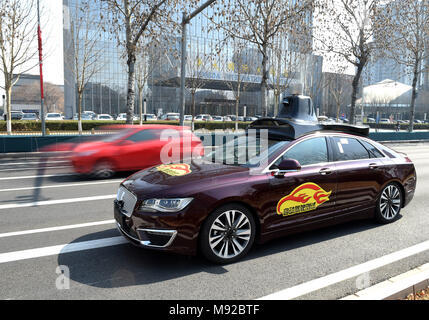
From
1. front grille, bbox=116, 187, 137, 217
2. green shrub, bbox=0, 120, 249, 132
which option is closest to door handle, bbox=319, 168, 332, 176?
front grille, bbox=116, 187, 137, 217

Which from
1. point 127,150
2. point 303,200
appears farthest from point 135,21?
point 303,200

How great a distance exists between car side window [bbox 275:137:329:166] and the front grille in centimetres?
186

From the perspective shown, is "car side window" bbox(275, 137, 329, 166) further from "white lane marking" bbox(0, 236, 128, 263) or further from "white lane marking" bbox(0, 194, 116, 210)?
"white lane marking" bbox(0, 194, 116, 210)

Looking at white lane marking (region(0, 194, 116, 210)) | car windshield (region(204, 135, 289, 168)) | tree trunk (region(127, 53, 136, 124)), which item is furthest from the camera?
tree trunk (region(127, 53, 136, 124))

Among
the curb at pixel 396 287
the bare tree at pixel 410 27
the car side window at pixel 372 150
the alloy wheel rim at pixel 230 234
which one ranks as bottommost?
the curb at pixel 396 287

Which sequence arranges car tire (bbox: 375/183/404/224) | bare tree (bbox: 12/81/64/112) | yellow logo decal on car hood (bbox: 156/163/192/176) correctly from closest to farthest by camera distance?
yellow logo decal on car hood (bbox: 156/163/192/176)
car tire (bbox: 375/183/404/224)
bare tree (bbox: 12/81/64/112)

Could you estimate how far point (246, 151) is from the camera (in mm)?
4578

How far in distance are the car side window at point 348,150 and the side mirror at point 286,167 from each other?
3.30 feet

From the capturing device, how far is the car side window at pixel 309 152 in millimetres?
4371

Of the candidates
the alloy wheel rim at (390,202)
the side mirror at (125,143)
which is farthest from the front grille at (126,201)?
the side mirror at (125,143)

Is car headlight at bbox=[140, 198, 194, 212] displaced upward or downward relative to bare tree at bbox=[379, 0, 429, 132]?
downward

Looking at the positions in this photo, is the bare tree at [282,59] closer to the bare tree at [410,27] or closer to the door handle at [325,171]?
the bare tree at [410,27]

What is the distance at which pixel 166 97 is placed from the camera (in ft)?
212

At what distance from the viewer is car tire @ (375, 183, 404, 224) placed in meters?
5.16
